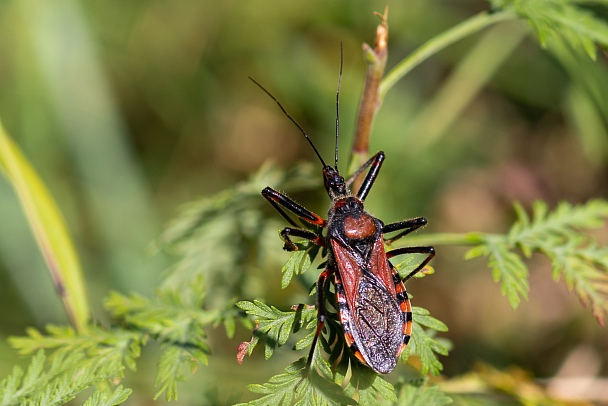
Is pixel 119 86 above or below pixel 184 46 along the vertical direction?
below

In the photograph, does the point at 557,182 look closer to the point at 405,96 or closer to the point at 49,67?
the point at 405,96

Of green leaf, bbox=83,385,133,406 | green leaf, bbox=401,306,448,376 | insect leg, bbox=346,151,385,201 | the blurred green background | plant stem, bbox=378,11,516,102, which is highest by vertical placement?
the blurred green background

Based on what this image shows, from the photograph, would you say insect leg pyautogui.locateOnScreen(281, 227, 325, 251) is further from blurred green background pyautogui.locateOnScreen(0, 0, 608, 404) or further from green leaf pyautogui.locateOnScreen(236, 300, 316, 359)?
blurred green background pyautogui.locateOnScreen(0, 0, 608, 404)

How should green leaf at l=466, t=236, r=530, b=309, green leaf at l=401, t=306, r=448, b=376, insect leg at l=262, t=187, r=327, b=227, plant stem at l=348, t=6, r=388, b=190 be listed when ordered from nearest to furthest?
green leaf at l=401, t=306, r=448, b=376 < green leaf at l=466, t=236, r=530, b=309 < plant stem at l=348, t=6, r=388, b=190 < insect leg at l=262, t=187, r=327, b=227

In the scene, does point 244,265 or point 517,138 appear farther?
point 517,138

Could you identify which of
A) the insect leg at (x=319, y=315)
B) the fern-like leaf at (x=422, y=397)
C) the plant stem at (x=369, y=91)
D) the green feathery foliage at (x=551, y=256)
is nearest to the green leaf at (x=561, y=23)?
the plant stem at (x=369, y=91)

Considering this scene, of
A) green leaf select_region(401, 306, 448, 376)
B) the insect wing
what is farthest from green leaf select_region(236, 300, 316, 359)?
green leaf select_region(401, 306, 448, 376)

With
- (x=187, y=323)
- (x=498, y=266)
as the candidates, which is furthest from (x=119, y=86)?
(x=498, y=266)
